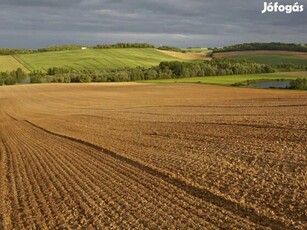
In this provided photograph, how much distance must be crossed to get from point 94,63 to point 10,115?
76.3 meters

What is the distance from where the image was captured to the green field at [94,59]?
113 meters

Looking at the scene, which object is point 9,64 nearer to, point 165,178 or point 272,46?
point 272,46

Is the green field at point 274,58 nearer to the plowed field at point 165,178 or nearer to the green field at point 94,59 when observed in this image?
the green field at point 94,59

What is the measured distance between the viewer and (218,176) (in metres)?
12.3

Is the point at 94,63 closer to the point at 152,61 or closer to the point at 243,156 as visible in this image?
the point at 152,61

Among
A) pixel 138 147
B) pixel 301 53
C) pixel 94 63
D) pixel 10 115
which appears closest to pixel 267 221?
pixel 138 147

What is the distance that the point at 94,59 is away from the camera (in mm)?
119812

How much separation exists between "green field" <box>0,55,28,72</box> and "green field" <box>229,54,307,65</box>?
63.5 meters

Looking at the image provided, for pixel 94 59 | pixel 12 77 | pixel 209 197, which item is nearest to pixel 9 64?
pixel 12 77

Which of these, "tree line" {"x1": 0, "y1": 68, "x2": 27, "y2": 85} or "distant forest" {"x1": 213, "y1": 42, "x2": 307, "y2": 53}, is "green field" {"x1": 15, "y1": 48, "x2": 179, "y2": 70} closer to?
"tree line" {"x1": 0, "y1": 68, "x2": 27, "y2": 85}

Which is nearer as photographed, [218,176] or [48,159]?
[218,176]

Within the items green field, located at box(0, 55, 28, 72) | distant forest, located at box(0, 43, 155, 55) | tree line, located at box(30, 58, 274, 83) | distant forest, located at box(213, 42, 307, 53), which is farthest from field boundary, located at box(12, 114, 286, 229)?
distant forest, located at box(0, 43, 155, 55)

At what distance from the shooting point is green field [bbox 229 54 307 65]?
361 feet

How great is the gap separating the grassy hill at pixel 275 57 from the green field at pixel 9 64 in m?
63.8
